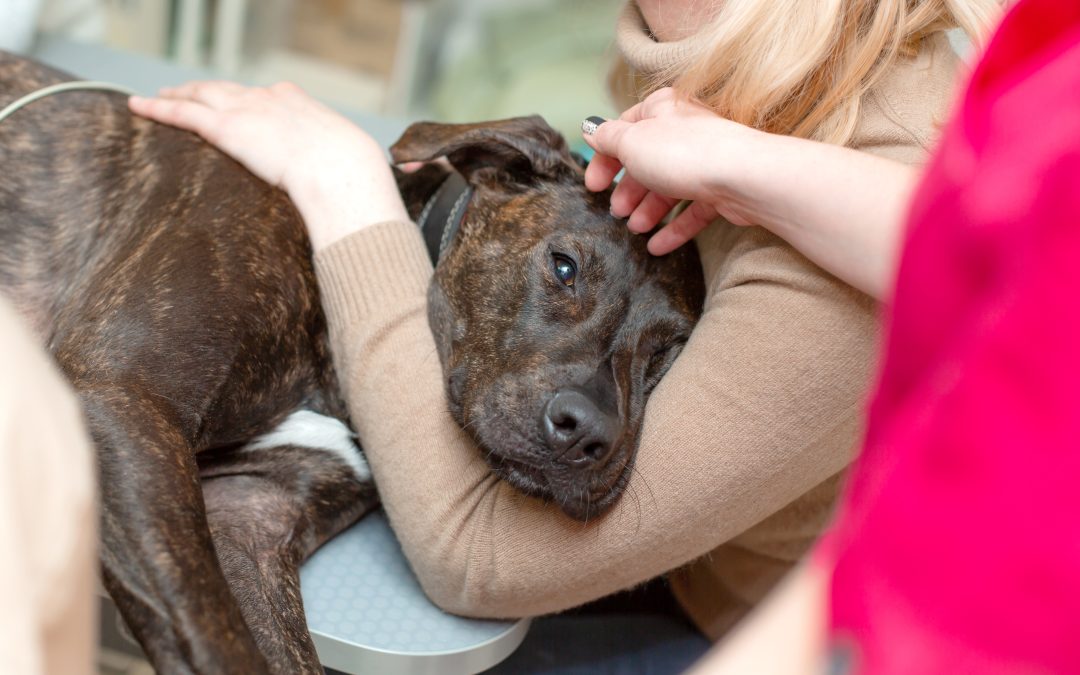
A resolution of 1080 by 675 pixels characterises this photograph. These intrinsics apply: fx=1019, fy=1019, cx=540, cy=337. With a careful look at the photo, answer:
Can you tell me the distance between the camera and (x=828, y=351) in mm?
1413

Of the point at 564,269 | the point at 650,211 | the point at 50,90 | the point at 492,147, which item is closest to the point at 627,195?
the point at 650,211

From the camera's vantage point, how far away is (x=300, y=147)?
192 centimetres

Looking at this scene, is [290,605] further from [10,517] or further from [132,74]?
[132,74]

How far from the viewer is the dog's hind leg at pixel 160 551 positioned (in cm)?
137

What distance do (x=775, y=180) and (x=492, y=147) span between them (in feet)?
2.49

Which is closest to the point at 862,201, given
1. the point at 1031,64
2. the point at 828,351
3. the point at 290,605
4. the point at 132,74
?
the point at 828,351

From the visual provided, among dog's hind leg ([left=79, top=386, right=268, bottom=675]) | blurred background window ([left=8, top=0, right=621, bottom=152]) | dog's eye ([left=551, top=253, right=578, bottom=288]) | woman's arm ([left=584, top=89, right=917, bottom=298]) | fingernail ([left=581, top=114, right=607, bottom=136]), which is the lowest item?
blurred background window ([left=8, top=0, right=621, bottom=152])

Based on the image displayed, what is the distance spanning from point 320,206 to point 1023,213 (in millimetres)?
1456

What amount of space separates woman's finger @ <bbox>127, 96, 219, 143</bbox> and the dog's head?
0.43 metres

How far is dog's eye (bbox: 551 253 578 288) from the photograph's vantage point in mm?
1846

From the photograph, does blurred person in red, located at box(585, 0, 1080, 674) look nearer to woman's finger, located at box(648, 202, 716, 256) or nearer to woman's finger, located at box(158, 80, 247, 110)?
woman's finger, located at box(648, 202, 716, 256)

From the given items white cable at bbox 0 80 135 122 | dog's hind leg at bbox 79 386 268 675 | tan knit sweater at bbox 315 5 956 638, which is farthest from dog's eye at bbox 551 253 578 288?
white cable at bbox 0 80 135 122

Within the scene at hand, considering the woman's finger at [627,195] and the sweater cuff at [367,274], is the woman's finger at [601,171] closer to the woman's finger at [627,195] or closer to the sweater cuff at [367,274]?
the woman's finger at [627,195]

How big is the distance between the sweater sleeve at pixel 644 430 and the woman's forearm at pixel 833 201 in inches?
3.6
